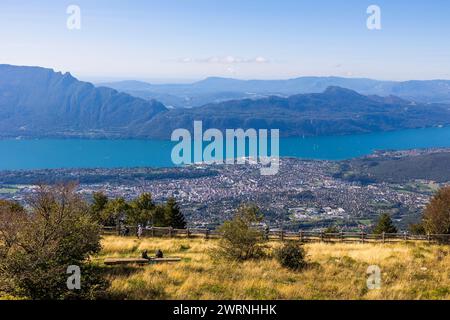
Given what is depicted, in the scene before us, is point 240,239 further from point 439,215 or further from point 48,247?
point 439,215

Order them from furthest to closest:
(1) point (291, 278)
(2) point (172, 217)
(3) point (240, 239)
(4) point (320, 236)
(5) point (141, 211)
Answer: (2) point (172, 217) → (5) point (141, 211) → (4) point (320, 236) → (3) point (240, 239) → (1) point (291, 278)

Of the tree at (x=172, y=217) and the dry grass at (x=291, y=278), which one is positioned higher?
the dry grass at (x=291, y=278)

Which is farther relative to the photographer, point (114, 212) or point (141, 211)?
point (141, 211)

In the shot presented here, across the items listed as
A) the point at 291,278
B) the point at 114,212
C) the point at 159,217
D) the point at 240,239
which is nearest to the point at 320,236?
the point at 240,239

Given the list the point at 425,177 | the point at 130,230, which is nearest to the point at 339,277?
the point at 130,230

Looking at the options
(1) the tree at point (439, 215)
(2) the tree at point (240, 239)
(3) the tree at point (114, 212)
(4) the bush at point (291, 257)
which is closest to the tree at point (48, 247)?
(2) the tree at point (240, 239)

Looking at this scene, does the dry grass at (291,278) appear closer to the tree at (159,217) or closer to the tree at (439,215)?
the tree at (439,215)
